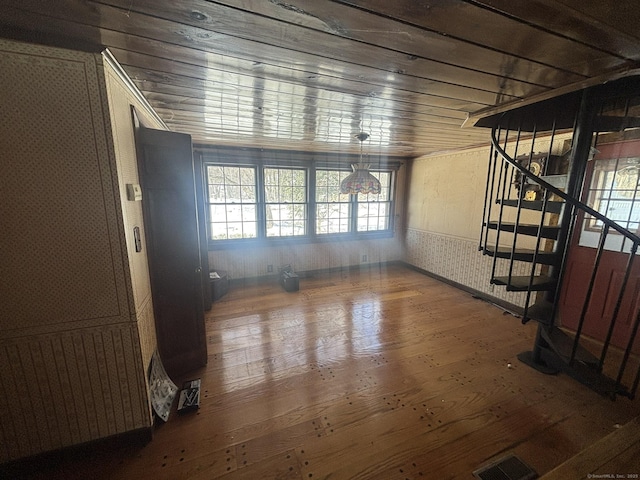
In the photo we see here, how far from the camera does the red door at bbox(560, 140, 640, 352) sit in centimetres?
230

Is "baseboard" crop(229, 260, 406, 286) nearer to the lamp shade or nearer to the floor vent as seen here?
the lamp shade

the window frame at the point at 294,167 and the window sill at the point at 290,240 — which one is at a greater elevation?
the window frame at the point at 294,167

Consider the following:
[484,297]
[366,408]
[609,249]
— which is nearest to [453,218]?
[484,297]

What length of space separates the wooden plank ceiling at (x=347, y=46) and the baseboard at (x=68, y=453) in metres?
2.07

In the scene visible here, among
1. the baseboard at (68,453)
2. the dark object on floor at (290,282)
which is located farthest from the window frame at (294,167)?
the baseboard at (68,453)

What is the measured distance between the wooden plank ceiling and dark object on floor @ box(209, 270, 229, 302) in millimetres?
2267

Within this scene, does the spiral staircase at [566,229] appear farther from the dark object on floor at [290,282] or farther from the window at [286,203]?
the window at [286,203]

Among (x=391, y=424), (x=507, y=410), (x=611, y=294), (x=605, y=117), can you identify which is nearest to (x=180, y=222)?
(x=391, y=424)

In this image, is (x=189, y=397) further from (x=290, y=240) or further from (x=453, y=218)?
(x=453, y=218)

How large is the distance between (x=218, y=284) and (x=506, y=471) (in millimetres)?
3355

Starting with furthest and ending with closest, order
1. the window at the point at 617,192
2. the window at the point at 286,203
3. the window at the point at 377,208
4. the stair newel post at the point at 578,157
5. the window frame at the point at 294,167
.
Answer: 1. the window at the point at 377,208
2. the window at the point at 286,203
3. the window frame at the point at 294,167
4. the window at the point at 617,192
5. the stair newel post at the point at 578,157

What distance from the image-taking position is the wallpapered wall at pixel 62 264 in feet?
3.73

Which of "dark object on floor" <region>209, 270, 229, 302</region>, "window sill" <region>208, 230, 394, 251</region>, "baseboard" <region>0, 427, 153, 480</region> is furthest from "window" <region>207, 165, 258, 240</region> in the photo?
"baseboard" <region>0, 427, 153, 480</region>

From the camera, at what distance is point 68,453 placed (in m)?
1.42
